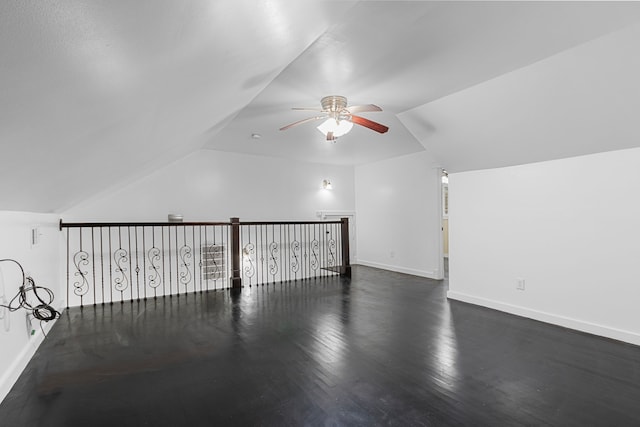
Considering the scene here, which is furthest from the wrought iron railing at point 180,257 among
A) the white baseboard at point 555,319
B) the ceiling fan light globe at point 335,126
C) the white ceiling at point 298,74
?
the ceiling fan light globe at point 335,126

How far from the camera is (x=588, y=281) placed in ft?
10.2

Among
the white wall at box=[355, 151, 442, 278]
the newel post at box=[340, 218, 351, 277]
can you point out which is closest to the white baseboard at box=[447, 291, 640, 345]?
the white wall at box=[355, 151, 442, 278]

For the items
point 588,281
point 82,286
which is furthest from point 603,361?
point 82,286

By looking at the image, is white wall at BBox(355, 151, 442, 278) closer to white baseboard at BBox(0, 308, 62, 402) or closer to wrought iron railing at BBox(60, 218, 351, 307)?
wrought iron railing at BBox(60, 218, 351, 307)

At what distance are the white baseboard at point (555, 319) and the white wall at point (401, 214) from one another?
5.07ft

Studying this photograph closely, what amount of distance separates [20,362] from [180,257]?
2989mm

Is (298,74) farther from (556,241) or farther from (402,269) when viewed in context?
(402,269)

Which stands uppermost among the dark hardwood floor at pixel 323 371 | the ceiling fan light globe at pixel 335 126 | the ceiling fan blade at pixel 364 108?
the ceiling fan blade at pixel 364 108

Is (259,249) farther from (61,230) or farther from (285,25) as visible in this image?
(285,25)

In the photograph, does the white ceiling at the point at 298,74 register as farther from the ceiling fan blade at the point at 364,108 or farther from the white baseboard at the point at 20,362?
the white baseboard at the point at 20,362

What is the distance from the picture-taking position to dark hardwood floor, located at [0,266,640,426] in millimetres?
1866

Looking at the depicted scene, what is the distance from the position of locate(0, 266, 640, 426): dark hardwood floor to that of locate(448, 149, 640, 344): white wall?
0.27 metres

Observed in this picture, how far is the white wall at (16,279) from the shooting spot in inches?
84.8

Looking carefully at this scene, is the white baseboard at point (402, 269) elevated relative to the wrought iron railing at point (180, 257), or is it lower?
lower
